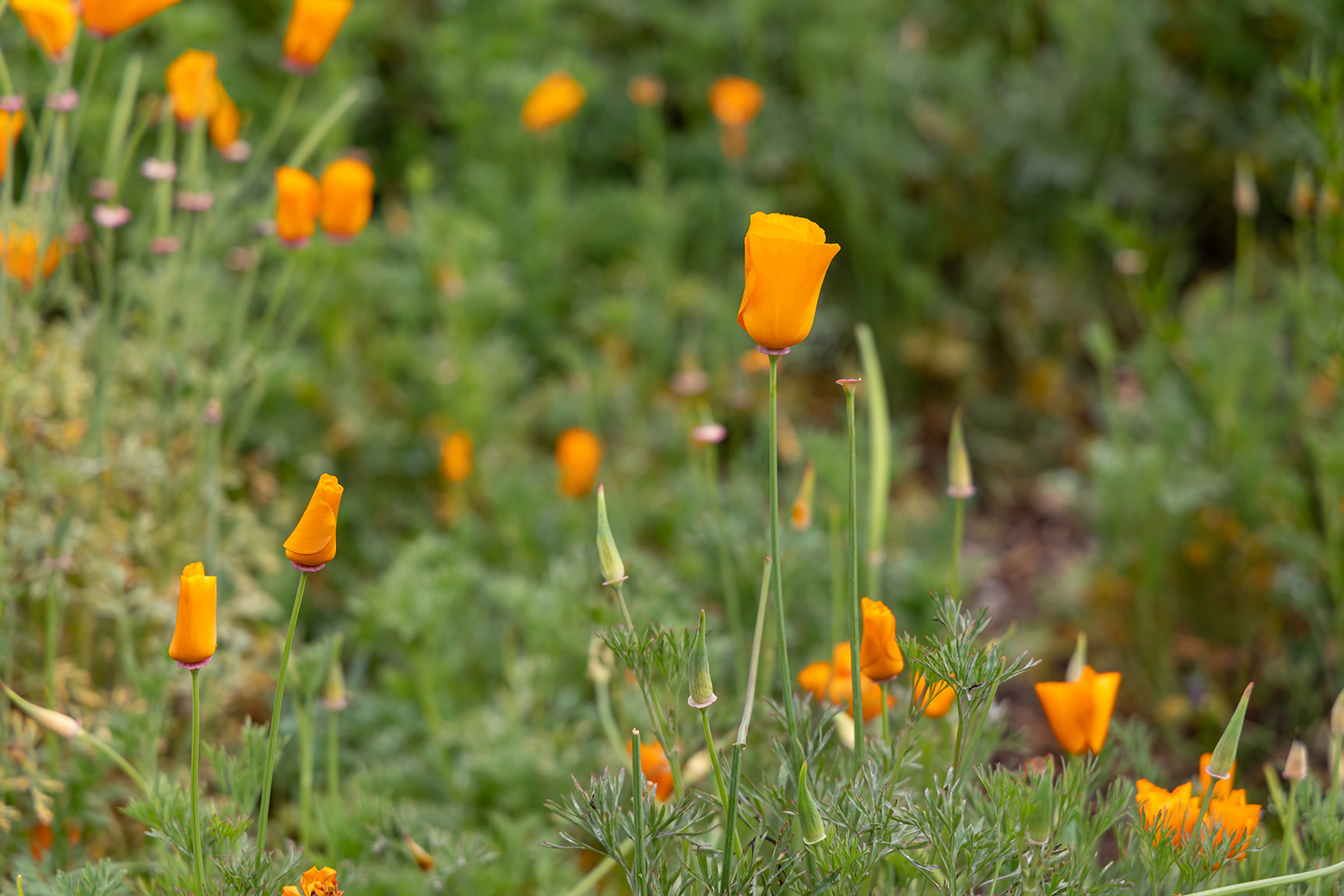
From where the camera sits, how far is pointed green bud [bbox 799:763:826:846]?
828mm

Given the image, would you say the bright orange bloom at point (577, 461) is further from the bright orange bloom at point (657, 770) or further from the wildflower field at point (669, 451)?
the bright orange bloom at point (657, 770)

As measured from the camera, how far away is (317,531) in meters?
0.88

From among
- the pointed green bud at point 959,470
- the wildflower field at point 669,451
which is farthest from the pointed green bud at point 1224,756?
the pointed green bud at point 959,470

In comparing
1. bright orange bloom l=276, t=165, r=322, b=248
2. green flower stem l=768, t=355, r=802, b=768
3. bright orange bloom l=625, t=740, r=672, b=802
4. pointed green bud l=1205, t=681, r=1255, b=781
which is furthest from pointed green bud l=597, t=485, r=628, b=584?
bright orange bloom l=276, t=165, r=322, b=248

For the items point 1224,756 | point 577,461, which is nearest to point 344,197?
point 577,461

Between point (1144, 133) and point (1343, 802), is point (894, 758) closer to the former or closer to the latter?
point (1343, 802)

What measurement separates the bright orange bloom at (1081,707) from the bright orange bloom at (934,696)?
9 centimetres

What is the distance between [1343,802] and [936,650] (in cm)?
67

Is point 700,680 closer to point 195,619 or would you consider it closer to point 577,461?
point 195,619

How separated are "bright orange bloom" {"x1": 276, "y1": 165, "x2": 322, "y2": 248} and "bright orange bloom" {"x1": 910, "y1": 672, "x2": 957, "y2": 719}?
3.45 ft

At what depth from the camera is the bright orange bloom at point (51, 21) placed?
4.09 feet

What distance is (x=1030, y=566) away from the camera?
2.54m

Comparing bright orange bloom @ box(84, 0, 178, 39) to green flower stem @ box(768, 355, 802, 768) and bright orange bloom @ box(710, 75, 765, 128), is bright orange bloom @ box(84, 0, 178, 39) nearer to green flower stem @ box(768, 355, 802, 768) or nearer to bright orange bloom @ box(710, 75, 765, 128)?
green flower stem @ box(768, 355, 802, 768)

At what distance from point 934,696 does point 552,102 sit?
173 centimetres
